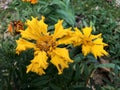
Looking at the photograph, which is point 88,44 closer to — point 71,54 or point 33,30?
point 71,54

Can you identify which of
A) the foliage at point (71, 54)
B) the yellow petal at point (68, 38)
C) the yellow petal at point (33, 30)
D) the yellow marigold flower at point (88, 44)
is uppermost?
the yellow petal at point (33, 30)

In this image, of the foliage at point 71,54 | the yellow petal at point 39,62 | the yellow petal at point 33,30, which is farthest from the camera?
the foliage at point 71,54

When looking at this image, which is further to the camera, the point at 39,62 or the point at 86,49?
the point at 86,49

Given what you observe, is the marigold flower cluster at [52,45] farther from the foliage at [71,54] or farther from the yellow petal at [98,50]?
the foliage at [71,54]

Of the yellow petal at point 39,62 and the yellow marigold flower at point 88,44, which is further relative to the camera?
the yellow marigold flower at point 88,44

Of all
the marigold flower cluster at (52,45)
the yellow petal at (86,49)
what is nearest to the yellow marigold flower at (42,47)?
the marigold flower cluster at (52,45)

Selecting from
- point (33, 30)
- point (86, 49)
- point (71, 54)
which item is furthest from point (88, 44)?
point (33, 30)

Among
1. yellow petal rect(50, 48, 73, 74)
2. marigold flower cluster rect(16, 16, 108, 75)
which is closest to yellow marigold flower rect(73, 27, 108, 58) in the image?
marigold flower cluster rect(16, 16, 108, 75)

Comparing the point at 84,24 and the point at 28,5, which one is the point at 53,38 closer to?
the point at 84,24

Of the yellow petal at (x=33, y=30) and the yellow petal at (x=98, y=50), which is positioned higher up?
the yellow petal at (x=33, y=30)
